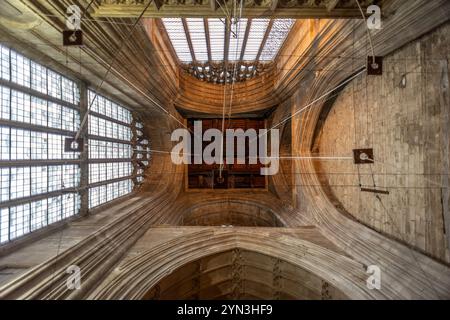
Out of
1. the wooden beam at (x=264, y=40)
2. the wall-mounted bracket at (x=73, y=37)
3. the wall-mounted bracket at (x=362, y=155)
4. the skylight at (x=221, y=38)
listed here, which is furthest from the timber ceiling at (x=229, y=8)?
the wooden beam at (x=264, y=40)

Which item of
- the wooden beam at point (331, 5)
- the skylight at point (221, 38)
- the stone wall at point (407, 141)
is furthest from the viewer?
the skylight at point (221, 38)

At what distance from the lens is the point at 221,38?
10477 millimetres

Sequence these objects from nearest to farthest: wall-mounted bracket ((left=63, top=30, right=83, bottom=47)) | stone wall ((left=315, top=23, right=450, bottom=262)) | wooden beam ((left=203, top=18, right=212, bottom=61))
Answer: wall-mounted bracket ((left=63, top=30, right=83, bottom=47))
stone wall ((left=315, top=23, right=450, bottom=262))
wooden beam ((left=203, top=18, right=212, bottom=61))

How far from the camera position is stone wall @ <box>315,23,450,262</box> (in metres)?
4.40

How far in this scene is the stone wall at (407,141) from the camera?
440 centimetres

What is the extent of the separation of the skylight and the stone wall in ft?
13.5

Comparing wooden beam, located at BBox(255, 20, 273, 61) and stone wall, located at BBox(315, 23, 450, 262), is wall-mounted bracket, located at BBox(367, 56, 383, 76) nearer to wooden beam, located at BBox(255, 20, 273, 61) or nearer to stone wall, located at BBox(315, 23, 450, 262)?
stone wall, located at BBox(315, 23, 450, 262)

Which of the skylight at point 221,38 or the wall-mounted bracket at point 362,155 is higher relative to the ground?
the skylight at point 221,38

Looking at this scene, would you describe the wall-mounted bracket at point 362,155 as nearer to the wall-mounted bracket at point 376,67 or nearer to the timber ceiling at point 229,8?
the wall-mounted bracket at point 376,67

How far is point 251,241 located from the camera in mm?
7059

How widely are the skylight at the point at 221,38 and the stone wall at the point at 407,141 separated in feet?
13.5

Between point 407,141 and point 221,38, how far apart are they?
7.87 meters

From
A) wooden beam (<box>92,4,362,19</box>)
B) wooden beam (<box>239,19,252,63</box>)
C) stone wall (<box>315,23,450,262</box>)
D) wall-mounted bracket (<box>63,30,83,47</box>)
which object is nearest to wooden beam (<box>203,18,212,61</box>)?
wooden beam (<box>239,19,252,63</box>)
